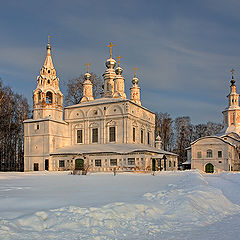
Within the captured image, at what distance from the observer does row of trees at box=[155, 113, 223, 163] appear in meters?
55.0

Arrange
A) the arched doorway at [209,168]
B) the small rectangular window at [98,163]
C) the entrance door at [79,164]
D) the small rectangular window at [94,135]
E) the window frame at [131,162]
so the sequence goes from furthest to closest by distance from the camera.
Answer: the arched doorway at [209,168]
the small rectangular window at [94,135]
the entrance door at [79,164]
the small rectangular window at [98,163]
the window frame at [131,162]

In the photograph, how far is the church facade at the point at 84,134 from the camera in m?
33.4

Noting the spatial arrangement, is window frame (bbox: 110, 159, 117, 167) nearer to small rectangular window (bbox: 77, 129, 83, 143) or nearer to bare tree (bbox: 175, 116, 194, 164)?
small rectangular window (bbox: 77, 129, 83, 143)

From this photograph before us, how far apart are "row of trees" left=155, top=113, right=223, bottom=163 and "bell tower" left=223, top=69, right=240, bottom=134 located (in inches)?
395

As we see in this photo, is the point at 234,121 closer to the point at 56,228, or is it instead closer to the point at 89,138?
the point at 89,138

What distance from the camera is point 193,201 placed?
26.1 ft

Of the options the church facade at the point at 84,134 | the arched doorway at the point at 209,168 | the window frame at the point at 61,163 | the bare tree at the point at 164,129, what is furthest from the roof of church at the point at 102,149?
the bare tree at the point at 164,129

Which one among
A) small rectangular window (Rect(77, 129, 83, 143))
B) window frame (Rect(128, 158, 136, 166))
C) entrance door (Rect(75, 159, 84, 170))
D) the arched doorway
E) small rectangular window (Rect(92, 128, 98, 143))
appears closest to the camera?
window frame (Rect(128, 158, 136, 166))

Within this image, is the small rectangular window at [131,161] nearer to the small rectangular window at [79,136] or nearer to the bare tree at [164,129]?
the small rectangular window at [79,136]

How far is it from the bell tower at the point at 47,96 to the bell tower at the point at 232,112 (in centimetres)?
2678

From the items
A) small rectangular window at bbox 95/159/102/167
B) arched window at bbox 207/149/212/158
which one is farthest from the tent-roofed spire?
arched window at bbox 207/149/212/158

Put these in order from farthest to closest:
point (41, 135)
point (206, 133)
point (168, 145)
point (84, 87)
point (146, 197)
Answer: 1. point (206, 133)
2. point (168, 145)
3. point (84, 87)
4. point (41, 135)
5. point (146, 197)

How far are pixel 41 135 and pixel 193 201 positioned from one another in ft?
100

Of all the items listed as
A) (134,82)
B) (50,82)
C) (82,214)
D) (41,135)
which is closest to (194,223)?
(82,214)
